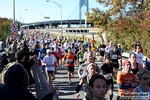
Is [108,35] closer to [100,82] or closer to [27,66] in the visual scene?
[27,66]

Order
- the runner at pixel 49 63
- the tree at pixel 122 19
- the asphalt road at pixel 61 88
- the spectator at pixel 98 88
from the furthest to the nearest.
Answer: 1. the tree at pixel 122 19
2. the runner at pixel 49 63
3. the asphalt road at pixel 61 88
4. the spectator at pixel 98 88

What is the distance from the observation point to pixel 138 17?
27.2m

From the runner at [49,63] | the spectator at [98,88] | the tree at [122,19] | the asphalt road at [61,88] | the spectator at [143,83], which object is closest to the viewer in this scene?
the spectator at [98,88]

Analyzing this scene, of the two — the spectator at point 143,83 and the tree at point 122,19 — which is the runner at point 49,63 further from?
the tree at point 122,19

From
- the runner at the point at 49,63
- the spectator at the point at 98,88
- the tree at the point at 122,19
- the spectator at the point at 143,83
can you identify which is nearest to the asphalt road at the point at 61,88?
the runner at the point at 49,63

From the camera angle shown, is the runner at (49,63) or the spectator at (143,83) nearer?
the spectator at (143,83)

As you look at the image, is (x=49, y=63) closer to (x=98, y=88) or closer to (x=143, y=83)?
(x=143, y=83)

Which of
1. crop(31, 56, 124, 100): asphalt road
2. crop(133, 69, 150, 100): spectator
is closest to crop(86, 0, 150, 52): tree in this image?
crop(31, 56, 124, 100): asphalt road

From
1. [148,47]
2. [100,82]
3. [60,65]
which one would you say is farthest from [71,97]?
[148,47]

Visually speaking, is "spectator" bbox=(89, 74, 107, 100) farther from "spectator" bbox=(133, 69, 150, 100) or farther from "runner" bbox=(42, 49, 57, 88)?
"runner" bbox=(42, 49, 57, 88)

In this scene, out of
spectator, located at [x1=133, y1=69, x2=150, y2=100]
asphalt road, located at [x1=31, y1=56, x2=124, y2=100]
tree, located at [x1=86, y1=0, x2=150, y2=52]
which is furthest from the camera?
tree, located at [x1=86, y1=0, x2=150, y2=52]

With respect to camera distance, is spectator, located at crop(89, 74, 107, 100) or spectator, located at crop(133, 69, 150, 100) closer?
spectator, located at crop(89, 74, 107, 100)

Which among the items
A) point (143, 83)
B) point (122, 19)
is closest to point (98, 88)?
point (143, 83)

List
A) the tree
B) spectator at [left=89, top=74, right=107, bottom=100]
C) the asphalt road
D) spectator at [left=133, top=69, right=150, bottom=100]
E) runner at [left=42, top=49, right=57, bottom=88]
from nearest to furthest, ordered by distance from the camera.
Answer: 1. spectator at [left=89, top=74, right=107, bottom=100]
2. spectator at [left=133, top=69, right=150, bottom=100]
3. the asphalt road
4. runner at [left=42, top=49, right=57, bottom=88]
5. the tree
